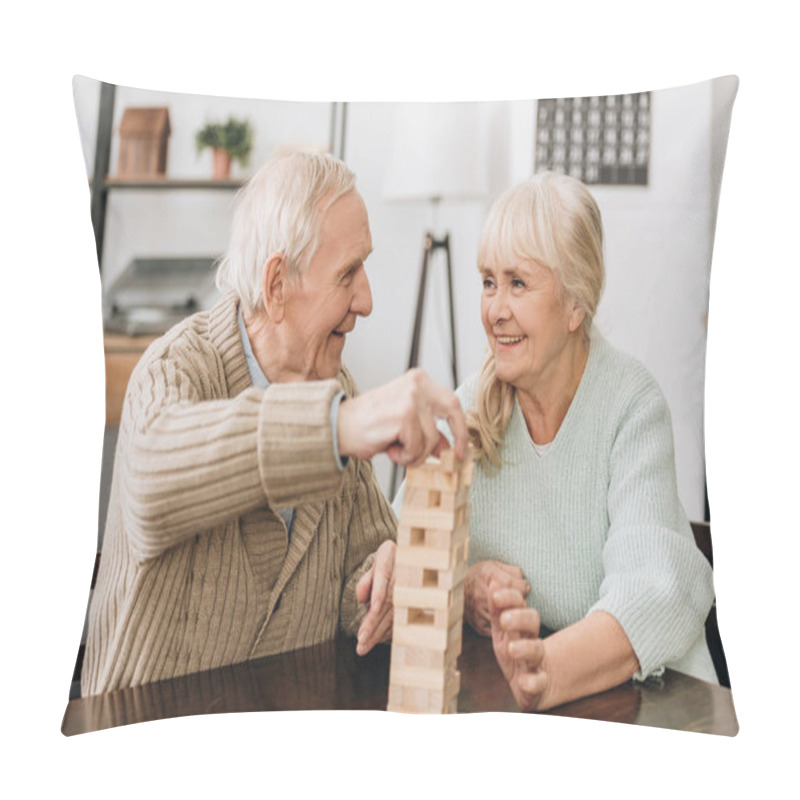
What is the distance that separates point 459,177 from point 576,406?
41 centimetres

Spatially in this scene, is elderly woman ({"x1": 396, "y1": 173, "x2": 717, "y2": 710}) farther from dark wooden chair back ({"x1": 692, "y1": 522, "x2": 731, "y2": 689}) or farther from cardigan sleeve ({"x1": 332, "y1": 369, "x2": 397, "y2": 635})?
cardigan sleeve ({"x1": 332, "y1": 369, "x2": 397, "y2": 635})

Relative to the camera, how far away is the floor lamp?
1.92 metres

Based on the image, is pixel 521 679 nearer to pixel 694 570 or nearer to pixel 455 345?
pixel 694 570

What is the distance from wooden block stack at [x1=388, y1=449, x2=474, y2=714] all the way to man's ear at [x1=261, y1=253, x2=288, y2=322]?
13.5 inches

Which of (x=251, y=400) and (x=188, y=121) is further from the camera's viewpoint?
(x=188, y=121)

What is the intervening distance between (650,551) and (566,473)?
18cm

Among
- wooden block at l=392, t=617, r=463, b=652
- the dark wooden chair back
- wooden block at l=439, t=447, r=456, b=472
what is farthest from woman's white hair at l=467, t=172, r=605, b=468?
wooden block at l=392, t=617, r=463, b=652

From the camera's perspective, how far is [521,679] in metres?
1.87

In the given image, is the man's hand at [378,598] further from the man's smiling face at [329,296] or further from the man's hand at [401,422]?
the man's smiling face at [329,296]

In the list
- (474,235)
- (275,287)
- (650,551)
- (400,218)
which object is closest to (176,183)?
(275,287)

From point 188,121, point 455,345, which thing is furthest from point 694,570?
point 188,121

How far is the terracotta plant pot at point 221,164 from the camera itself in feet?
6.38

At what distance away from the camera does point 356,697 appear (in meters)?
1.90

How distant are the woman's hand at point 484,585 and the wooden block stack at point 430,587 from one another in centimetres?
4
